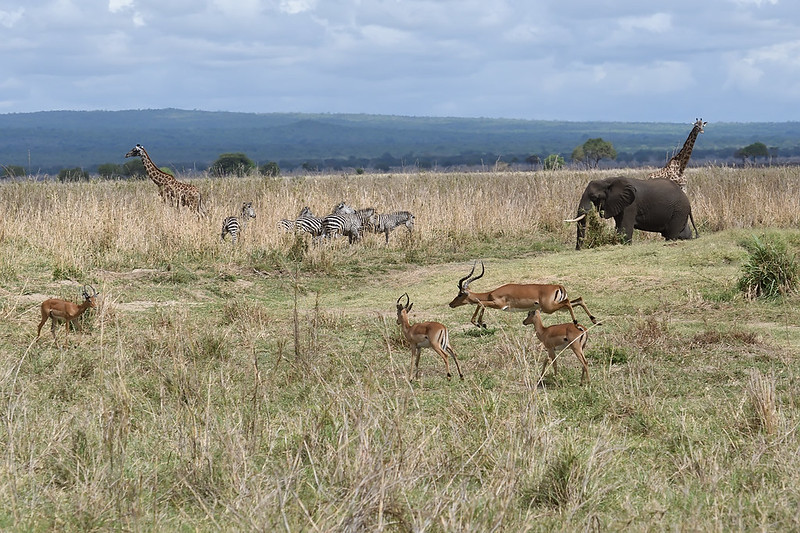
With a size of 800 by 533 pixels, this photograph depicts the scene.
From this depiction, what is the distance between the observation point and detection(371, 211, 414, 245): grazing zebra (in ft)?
55.8

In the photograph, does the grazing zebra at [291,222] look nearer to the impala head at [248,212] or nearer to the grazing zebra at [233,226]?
the impala head at [248,212]

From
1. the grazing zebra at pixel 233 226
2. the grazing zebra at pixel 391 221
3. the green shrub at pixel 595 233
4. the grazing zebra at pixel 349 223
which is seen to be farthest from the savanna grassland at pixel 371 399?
the grazing zebra at pixel 391 221

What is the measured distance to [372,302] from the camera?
1155 centimetres

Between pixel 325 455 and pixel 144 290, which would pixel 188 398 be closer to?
pixel 325 455

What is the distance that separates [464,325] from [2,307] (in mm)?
4498

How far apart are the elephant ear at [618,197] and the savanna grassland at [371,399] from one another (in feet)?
7.23

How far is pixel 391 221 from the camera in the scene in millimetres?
17016

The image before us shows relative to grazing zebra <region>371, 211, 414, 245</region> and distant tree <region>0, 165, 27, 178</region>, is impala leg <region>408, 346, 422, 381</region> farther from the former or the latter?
grazing zebra <region>371, 211, 414, 245</region>

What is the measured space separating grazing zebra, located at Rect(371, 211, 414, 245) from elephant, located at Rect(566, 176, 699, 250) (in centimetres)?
284

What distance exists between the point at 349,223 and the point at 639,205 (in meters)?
4.67

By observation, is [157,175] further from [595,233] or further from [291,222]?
[595,233]

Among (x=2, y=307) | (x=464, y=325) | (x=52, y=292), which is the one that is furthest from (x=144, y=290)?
(x=464, y=325)

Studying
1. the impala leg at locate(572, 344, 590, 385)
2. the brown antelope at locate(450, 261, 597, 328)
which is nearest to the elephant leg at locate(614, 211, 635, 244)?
the brown antelope at locate(450, 261, 597, 328)

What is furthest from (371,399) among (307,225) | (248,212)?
(248,212)
